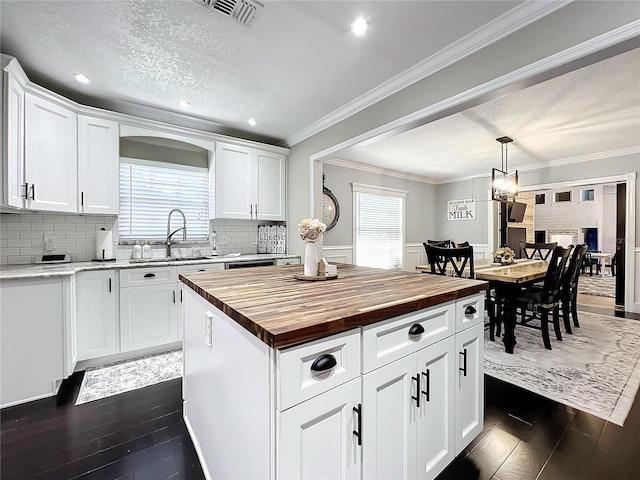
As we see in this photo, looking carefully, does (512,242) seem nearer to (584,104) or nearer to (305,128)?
(584,104)

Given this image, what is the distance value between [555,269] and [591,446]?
5.95ft

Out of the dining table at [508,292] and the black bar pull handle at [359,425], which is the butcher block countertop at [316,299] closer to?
the black bar pull handle at [359,425]

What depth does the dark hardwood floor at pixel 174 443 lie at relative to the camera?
1488 mm

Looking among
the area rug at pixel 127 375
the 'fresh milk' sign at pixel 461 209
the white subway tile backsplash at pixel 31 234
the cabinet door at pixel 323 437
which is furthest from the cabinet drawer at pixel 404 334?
the 'fresh milk' sign at pixel 461 209

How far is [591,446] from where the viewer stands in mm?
1649

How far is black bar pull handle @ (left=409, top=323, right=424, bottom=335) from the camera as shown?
3.92 ft

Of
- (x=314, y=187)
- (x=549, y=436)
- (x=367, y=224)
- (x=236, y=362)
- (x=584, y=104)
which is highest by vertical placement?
(x=584, y=104)

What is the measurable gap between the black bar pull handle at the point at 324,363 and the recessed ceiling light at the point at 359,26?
206 centimetres

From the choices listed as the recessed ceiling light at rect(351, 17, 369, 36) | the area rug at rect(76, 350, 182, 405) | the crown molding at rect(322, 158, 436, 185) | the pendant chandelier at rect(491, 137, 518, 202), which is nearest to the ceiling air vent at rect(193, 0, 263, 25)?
the recessed ceiling light at rect(351, 17, 369, 36)

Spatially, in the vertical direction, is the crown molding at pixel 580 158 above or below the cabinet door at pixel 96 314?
above

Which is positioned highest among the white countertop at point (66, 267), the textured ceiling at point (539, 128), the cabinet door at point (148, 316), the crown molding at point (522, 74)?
the textured ceiling at point (539, 128)

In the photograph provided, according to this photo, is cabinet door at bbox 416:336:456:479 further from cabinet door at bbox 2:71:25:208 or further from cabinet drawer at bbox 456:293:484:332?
cabinet door at bbox 2:71:25:208

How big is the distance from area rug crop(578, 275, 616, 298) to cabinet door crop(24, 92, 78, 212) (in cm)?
870

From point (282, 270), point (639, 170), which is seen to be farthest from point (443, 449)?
point (639, 170)
